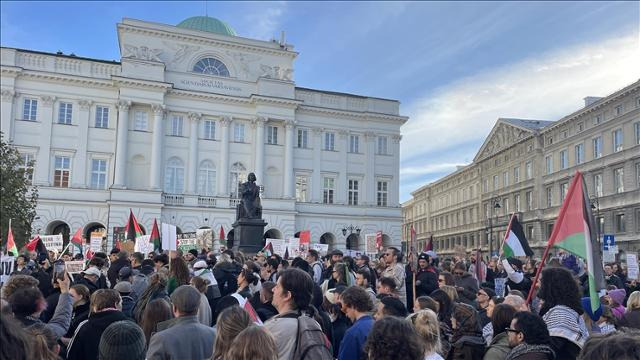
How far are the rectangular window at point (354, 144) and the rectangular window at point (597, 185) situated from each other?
20.7 metres

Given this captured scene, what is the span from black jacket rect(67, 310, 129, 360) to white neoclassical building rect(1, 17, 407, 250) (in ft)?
131

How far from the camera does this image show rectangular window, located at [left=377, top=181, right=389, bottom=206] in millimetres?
53844

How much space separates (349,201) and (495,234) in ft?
86.0

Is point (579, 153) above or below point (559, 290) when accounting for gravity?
above

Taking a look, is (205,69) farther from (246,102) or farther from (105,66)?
(105,66)

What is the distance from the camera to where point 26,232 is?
101 ft

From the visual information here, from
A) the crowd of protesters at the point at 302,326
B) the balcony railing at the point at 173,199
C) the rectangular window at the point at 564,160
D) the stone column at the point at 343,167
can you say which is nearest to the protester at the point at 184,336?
the crowd of protesters at the point at 302,326

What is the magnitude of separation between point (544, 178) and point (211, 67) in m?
35.3

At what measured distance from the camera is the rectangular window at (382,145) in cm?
5403

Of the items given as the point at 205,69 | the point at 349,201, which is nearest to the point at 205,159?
the point at 205,69

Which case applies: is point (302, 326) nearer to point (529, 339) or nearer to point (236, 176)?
point (529, 339)

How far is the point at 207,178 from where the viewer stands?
4825 centimetres

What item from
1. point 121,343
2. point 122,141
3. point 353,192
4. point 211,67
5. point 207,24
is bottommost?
point 121,343

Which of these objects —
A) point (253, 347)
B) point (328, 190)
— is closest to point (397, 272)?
point (253, 347)
